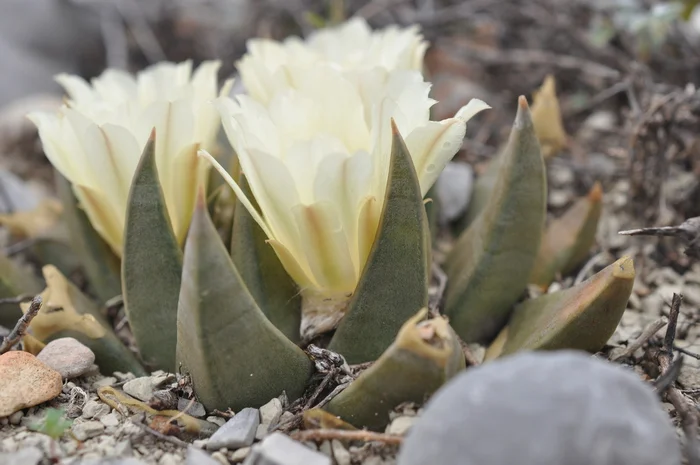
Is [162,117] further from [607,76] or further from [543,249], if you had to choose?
[607,76]

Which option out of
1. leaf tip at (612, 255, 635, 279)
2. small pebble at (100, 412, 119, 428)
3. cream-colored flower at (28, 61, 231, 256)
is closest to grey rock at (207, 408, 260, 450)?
small pebble at (100, 412, 119, 428)

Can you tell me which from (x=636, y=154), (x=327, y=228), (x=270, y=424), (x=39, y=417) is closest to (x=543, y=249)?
(x=636, y=154)

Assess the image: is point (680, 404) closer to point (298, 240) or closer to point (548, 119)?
point (298, 240)

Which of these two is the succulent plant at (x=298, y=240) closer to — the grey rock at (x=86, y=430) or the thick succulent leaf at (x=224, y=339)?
the thick succulent leaf at (x=224, y=339)

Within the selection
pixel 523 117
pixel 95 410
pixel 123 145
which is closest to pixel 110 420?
pixel 95 410

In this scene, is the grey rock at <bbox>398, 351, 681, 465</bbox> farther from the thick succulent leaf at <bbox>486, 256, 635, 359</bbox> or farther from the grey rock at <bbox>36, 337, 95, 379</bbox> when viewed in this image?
the grey rock at <bbox>36, 337, 95, 379</bbox>

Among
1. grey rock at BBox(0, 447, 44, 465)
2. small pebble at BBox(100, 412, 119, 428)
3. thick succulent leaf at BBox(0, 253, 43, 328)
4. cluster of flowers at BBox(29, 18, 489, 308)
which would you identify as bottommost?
small pebble at BBox(100, 412, 119, 428)


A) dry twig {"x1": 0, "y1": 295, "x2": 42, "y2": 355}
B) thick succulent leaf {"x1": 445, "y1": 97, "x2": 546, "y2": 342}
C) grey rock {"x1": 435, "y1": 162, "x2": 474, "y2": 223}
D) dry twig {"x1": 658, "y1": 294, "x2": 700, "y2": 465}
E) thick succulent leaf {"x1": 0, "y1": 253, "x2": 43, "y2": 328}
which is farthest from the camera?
grey rock {"x1": 435, "y1": 162, "x2": 474, "y2": 223}
